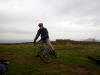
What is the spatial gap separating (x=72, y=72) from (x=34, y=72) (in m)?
2.20

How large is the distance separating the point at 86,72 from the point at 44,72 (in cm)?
253

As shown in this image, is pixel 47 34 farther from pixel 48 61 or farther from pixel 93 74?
pixel 93 74

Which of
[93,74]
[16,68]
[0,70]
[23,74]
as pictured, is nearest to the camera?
[0,70]

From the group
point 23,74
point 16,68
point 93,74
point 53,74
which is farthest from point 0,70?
point 93,74

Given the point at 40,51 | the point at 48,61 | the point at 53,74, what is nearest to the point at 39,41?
the point at 40,51

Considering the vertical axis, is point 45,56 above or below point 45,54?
below

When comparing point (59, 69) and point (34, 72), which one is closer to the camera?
point (34, 72)

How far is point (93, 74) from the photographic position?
27.1 ft

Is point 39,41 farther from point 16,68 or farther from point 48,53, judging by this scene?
point 16,68

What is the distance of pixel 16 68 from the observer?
8852mm

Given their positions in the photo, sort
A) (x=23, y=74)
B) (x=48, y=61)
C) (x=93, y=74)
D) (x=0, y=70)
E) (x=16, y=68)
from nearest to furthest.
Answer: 1. (x=0, y=70)
2. (x=23, y=74)
3. (x=93, y=74)
4. (x=16, y=68)
5. (x=48, y=61)

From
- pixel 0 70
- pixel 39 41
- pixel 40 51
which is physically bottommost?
pixel 0 70

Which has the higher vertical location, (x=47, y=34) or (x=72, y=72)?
(x=47, y=34)

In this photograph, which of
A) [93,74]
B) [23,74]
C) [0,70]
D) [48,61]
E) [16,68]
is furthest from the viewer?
[48,61]
